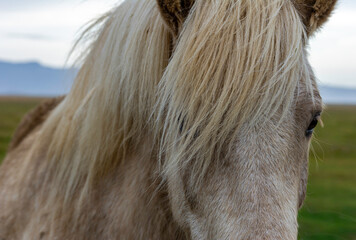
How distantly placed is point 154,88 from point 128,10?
57 centimetres

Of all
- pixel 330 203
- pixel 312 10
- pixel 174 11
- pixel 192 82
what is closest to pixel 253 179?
pixel 192 82

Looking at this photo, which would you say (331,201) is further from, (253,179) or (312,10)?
(253,179)

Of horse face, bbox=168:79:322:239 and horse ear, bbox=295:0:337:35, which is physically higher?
horse ear, bbox=295:0:337:35

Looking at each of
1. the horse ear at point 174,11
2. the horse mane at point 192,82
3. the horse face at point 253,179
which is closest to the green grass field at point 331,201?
the horse face at point 253,179

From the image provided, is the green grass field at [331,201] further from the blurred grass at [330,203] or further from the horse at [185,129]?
the horse at [185,129]

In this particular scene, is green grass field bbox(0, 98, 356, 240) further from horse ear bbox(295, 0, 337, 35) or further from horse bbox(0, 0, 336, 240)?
horse bbox(0, 0, 336, 240)

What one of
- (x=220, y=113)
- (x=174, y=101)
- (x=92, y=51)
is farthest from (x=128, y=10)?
(x=220, y=113)

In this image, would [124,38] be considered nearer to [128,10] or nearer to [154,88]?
[128,10]

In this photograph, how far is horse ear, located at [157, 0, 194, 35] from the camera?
2.02m

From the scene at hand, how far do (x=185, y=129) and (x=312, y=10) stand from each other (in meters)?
0.92

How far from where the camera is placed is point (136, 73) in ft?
7.54

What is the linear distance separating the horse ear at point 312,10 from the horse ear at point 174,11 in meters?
0.56

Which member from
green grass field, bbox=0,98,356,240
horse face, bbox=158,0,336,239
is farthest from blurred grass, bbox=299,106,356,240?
horse face, bbox=158,0,336,239

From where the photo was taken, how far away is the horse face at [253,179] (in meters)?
1.70
